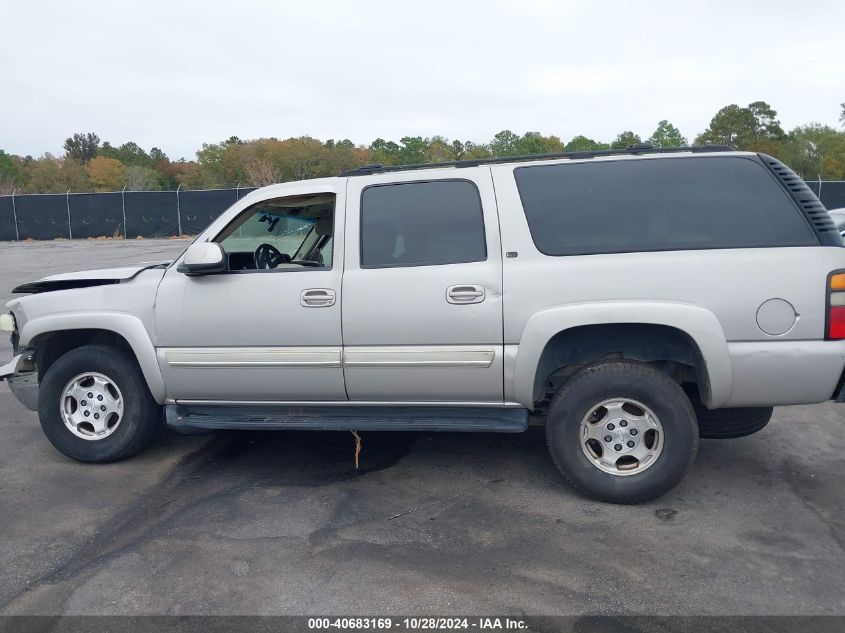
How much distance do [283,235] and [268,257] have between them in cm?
23

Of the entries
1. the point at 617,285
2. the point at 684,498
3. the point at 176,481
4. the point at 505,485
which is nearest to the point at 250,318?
the point at 176,481

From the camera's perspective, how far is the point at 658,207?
160 inches

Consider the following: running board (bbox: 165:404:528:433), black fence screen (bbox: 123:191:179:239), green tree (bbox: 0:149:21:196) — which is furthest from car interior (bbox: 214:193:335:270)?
green tree (bbox: 0:149:21:196)

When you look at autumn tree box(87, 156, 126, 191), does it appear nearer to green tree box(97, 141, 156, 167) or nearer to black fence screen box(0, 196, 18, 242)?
green tree box(97, 141, 156, 167)

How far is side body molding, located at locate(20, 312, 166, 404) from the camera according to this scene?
4.61 m

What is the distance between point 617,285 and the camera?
3.98 m

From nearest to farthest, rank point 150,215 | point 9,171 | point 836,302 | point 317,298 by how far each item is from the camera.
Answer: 1. point 836,302
2. point 317,298
3. point 150,215
4. point 9,171

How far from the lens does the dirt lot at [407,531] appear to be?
10.5 ft

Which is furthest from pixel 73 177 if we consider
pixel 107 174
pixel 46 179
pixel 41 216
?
pixel 41 216

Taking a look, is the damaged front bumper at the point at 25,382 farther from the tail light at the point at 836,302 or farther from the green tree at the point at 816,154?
the green tree at the point at 816,154

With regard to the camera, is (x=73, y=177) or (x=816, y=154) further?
(x=73, y=177)

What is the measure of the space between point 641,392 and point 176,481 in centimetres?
Answer: 296

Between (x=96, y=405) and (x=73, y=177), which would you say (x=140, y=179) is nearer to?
(x=73, y=177)

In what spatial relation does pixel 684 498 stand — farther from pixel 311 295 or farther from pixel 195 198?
pixel 195 198
